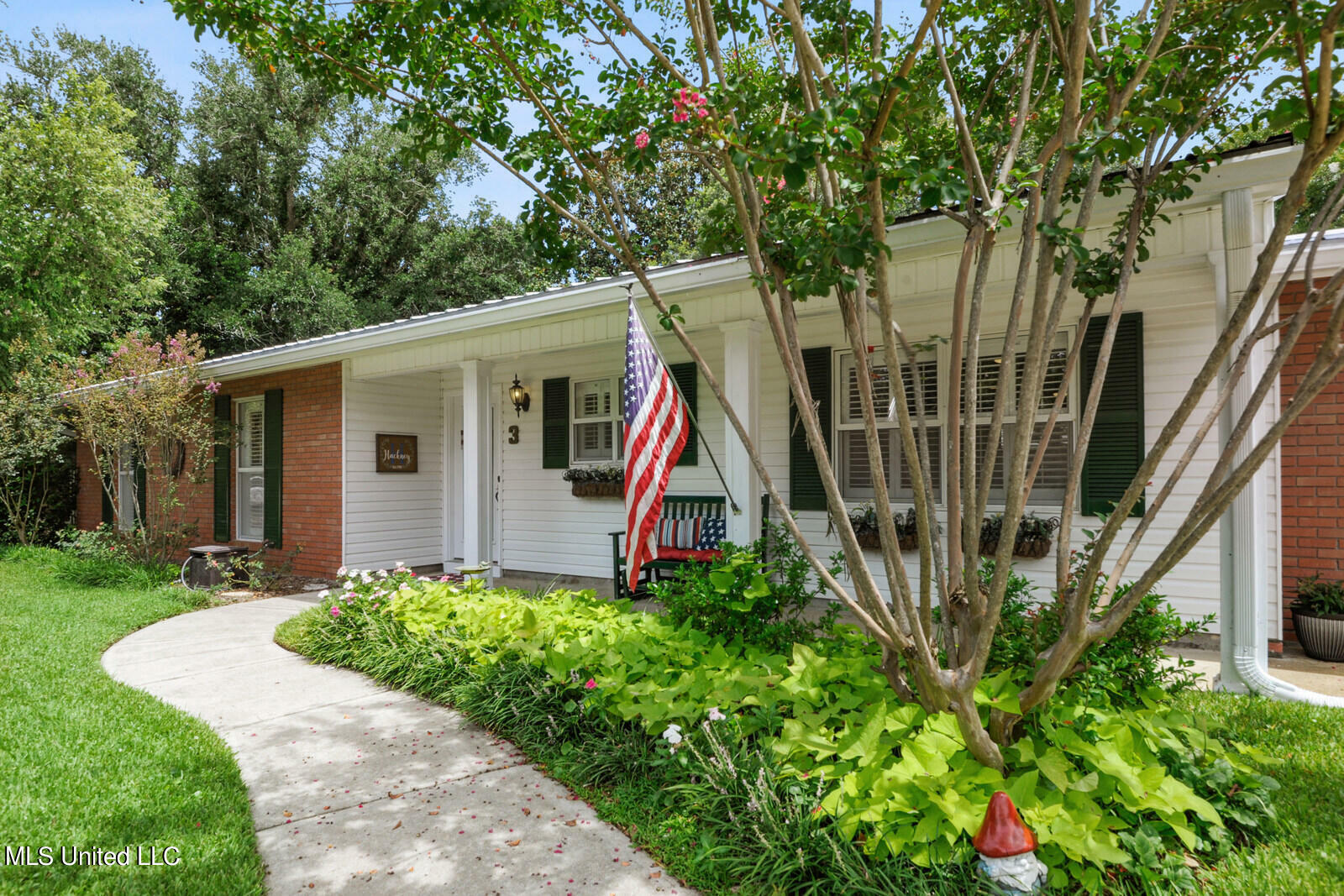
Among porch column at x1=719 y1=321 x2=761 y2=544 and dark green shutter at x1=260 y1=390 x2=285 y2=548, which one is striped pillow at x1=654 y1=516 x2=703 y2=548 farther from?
dark green shutter at x1=260 y1=390 x2=285 y2=548

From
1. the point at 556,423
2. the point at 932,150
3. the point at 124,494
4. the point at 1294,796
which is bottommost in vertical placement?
the point at 1294,796

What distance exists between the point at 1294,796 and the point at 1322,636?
8.83ft

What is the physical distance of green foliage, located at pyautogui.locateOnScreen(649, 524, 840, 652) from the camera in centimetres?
359

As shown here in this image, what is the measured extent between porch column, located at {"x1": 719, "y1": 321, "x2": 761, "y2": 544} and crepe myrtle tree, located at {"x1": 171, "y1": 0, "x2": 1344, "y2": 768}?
1.73 m

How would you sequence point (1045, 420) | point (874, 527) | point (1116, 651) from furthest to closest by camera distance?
point (874, 527)
point (1045, 420)
point (1116, 651)

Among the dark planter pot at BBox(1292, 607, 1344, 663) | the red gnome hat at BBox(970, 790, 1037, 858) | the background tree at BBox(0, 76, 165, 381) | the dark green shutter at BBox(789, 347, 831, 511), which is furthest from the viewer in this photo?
the background tree at BBox(0, 76, 165, 381)

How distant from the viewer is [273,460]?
29.7ft

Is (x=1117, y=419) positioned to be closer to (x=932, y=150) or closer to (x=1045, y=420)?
(x=1045, y=420)

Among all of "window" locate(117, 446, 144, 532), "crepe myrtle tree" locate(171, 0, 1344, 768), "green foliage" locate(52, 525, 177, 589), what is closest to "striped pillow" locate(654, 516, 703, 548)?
"crepe myrtle tree" locate(171, 0, 1344, 768)

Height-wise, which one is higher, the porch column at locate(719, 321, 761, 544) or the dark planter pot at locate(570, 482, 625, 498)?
the porch column at locate(719, 321, 761, 544)

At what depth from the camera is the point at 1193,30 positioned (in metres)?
2.76

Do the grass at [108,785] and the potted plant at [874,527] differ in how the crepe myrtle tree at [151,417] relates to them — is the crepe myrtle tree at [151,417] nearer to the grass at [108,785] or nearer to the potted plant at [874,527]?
the grass at [108,785]

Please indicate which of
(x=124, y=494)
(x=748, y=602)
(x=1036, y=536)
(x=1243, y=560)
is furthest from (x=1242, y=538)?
(x=124, y=494)

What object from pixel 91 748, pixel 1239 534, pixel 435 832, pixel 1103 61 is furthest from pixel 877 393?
pixel 91 748
